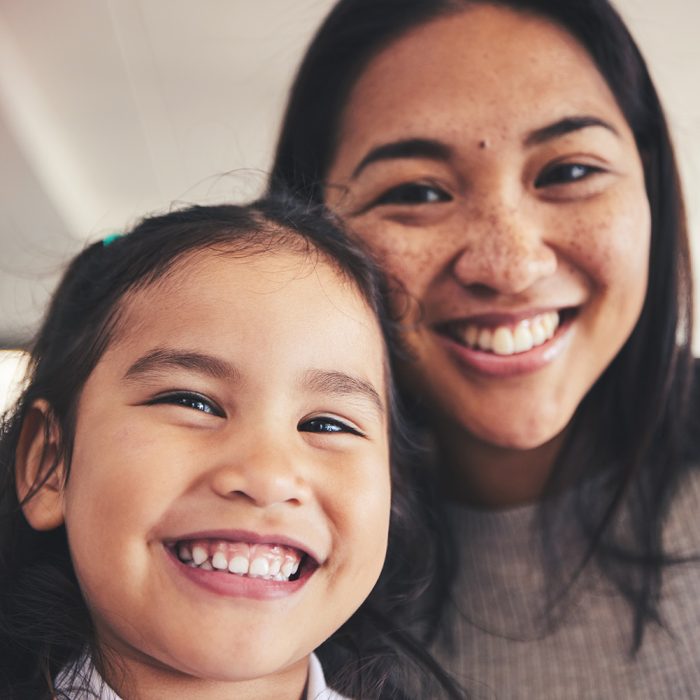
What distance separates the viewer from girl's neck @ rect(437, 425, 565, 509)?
1.48m

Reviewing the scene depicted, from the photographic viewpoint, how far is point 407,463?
4.47ft

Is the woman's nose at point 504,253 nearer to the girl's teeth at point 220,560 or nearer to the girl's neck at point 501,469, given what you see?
the girl's neck at point 501,469

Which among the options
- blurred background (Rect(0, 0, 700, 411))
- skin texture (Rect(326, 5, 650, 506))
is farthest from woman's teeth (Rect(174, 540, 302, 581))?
blurred background (Rect(0, 0, 700, 411))

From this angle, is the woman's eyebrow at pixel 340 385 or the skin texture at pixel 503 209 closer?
the woman's eyebrow at pixel 340 385

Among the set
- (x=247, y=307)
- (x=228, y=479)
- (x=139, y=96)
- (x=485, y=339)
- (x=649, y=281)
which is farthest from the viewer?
(x=139, y=96)

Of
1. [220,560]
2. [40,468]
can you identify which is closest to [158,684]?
[220,560]

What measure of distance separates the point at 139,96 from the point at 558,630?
346 centimetres

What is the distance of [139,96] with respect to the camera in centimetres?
408

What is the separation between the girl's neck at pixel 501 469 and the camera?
148 cm

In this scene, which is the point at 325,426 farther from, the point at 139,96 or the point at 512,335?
the point at 139,96

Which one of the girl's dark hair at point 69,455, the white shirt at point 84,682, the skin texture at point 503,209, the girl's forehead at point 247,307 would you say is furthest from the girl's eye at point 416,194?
the white shirt at point 84,682

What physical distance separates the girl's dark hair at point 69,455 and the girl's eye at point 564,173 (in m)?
0.29

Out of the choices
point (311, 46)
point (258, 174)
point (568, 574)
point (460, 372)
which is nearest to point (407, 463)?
point (460, 372)

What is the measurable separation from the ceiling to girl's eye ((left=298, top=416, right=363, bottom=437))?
2.21 m
